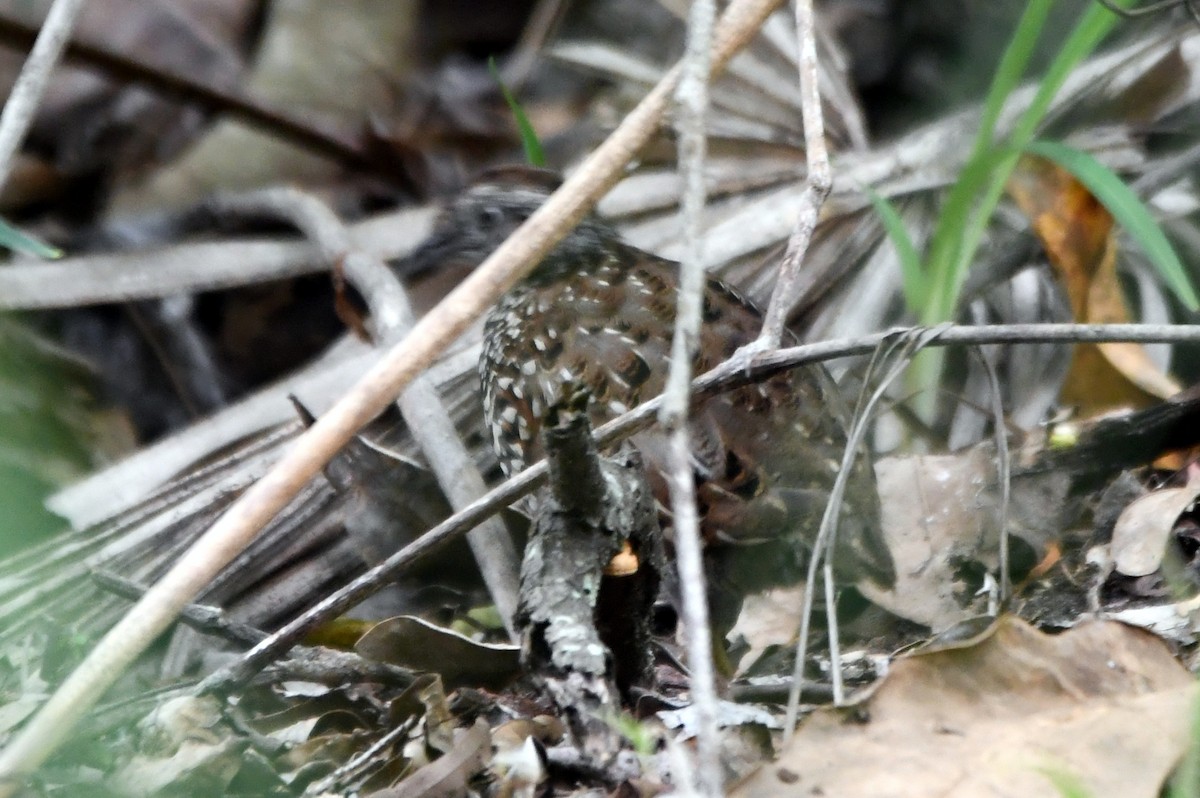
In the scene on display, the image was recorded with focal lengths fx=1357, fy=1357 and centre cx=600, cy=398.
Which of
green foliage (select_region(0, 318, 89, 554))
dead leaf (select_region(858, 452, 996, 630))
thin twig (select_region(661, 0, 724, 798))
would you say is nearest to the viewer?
thin twig (select_region(661, 0, 724, 798))

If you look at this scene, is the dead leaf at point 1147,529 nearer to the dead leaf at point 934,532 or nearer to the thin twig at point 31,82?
the dead leaf at point 934,532

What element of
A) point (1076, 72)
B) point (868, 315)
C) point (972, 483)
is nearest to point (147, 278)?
point (868, 315)

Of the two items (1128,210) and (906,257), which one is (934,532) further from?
(1128,210)

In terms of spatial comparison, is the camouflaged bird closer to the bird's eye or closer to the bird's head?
the bird's head

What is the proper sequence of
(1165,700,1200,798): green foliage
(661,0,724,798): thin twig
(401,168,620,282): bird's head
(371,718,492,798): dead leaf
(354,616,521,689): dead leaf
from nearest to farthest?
(661,0,724,798): thin twig
(1165,700,1200,798): green foliage
(371,718,492,798): dead leaf
(354,616,521,689): dead leaf
(401,168,620,282): bird's head

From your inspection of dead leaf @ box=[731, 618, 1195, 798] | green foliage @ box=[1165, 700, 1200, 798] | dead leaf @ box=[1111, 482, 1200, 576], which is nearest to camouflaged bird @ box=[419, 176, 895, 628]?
dead leaf @ box=[1111, 482, 1200, 576]

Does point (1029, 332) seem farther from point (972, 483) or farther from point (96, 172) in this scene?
point (96, 172)
